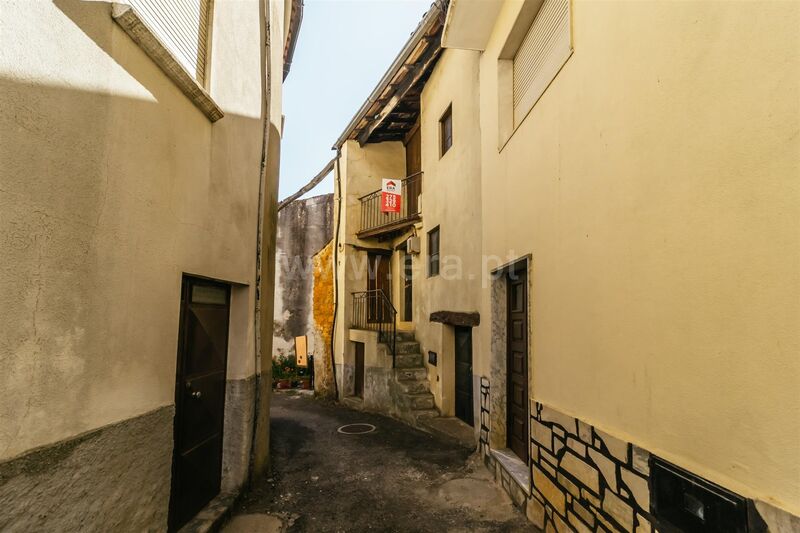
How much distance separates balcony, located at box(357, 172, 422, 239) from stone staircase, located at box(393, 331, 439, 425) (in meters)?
2.59

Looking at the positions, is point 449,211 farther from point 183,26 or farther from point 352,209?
point 183,26

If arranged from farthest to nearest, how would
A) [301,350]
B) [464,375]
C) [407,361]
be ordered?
[301,350] < [407,361] < [464,375]

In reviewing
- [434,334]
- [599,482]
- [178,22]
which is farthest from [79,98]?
[434,334]

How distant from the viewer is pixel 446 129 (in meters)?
8.27

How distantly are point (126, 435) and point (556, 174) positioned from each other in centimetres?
362

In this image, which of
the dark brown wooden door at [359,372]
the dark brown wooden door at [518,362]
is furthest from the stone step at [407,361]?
the dark brown wooden door at [518,362]

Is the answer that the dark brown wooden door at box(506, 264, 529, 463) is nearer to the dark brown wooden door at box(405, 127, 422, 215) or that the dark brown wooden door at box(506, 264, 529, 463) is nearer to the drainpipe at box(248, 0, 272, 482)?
the drainpipe at box(248, 0, 272, 482)

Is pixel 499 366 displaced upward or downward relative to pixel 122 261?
downward

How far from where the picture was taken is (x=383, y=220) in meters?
10.8

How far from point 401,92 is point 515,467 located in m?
7.99

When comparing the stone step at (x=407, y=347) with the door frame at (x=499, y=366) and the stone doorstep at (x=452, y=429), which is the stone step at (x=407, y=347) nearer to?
the stone doorstep at (x=452, y=429)

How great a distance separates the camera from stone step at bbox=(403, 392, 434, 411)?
7.86 metres

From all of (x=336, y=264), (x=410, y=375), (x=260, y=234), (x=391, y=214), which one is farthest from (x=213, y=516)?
(x=336, y=264)

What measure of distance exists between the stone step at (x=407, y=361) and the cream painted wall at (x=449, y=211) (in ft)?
0.69
